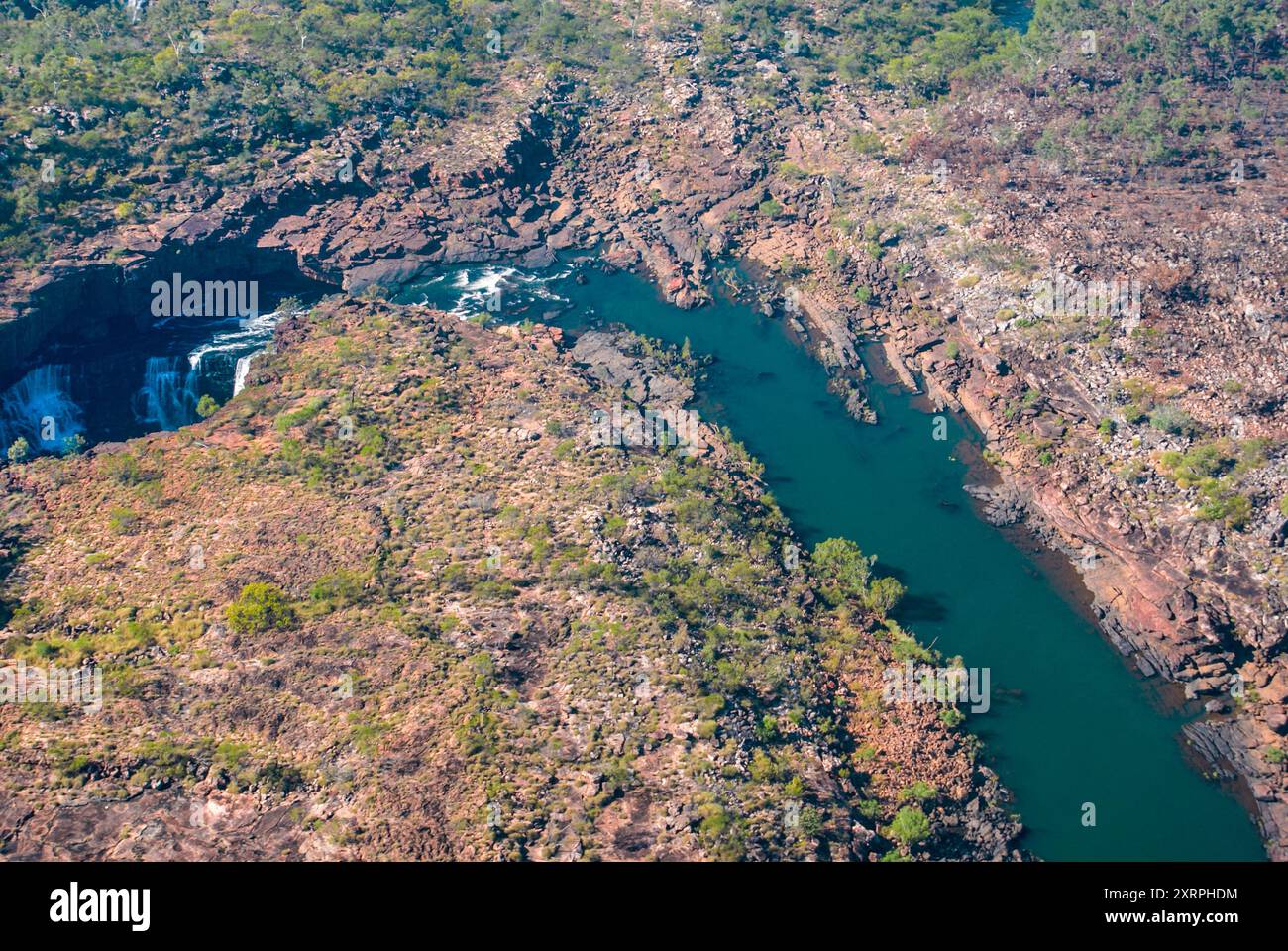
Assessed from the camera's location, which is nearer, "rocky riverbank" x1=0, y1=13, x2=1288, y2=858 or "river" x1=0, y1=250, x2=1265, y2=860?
"river" x1=0, y1=250, x2=1265, y2=860

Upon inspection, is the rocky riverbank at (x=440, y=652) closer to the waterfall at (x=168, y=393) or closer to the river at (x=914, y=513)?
the river at (x=914, y=513)

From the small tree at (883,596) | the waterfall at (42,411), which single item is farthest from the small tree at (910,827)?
the waterfall at (42,411)

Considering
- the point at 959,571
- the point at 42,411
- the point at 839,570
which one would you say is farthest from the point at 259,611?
the point at 959,571

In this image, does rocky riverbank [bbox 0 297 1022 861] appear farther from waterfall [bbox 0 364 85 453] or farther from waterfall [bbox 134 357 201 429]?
waterfall [bbox 0 364 85 453]

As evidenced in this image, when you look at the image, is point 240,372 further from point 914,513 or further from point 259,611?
point 914,513

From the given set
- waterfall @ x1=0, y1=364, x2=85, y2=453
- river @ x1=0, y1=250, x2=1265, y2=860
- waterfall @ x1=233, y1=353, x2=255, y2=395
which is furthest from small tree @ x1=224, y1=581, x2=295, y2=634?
waterfall @ x1=0, y1=364, x2=85, y2=453

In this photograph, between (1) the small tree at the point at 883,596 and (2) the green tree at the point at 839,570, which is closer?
(1) the small tree at the point at 883,596
